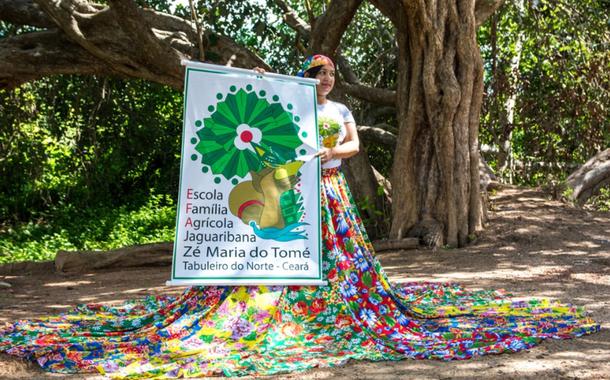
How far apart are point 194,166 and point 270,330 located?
94cm

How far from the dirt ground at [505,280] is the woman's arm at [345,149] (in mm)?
1168

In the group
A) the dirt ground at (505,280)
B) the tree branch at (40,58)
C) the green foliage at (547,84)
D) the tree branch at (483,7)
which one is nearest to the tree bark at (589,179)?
the dirt ground at (505,280)

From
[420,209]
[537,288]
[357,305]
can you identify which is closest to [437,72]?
[420,209]

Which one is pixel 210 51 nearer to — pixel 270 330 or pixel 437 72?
pixel 437 72

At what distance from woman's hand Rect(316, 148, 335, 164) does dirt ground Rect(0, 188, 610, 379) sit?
1154mm

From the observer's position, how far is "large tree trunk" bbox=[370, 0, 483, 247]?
7332 millimetres

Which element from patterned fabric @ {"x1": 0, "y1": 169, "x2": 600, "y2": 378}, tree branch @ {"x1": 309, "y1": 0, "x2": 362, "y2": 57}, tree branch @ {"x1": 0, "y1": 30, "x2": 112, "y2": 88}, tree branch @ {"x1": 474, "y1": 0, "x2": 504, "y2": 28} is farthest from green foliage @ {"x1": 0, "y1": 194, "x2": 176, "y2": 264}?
patterned fabric @ {"x1": 0, "y1": 169, "x2": 600, "y2": 378}

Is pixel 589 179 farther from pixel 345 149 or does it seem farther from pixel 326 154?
pixel 326 154

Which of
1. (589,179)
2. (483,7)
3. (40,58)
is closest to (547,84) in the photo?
(589,179)

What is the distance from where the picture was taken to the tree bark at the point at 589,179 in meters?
9.41

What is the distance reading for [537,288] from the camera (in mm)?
5375

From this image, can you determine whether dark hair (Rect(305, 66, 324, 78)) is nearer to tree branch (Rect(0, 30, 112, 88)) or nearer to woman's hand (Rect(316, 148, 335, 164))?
woman's hand (Rect(316, 148, 335, 164))

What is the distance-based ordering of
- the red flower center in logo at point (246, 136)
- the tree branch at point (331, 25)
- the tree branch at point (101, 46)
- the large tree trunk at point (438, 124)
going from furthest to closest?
1. the tree branch at point (331, 25)
2. the tree branch at point (101, 46)
3. the large tree trunk at point (438, 124)
4. the red flower center in logo at point (246, 136)

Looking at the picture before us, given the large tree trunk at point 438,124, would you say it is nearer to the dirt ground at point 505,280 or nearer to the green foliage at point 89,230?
the dirt ground at point 505,280
